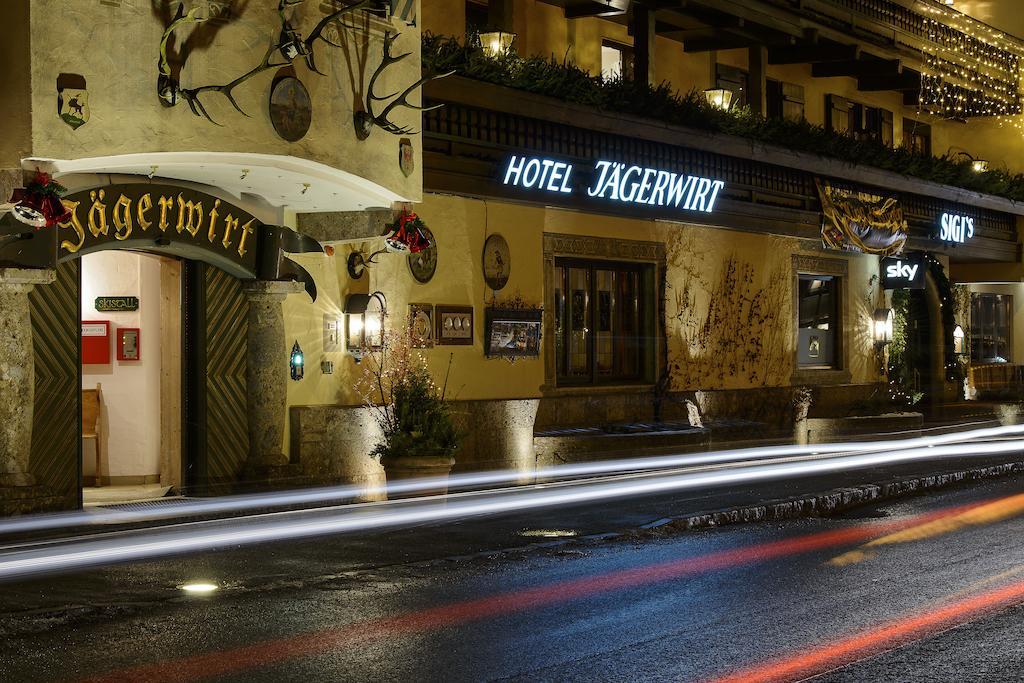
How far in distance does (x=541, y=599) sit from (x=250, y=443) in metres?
7.30

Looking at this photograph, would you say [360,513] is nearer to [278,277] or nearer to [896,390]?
[278,277]

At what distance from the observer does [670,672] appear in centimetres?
731

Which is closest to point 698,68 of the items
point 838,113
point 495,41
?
point 838,113

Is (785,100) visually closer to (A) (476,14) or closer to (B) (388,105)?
(A) (476,14)

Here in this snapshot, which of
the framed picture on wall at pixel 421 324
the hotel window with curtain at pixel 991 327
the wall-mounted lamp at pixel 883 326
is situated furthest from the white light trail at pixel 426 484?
the hotel window with curtain at pixel 991 327

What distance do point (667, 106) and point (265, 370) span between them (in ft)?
28.5

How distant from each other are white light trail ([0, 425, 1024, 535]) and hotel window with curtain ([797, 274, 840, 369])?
3768 mm

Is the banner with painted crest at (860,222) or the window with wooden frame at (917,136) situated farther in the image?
the window with wooden frame at (917,136)

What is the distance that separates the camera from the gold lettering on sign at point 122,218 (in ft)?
44.9

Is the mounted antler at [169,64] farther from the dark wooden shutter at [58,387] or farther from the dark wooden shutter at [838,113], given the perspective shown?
the dark wooden shutter at [838,113]

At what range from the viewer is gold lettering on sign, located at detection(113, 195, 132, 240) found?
13.7 m

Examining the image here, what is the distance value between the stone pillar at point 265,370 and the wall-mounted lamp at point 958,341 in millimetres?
20104

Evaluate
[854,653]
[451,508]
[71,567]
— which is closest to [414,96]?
[451,508]

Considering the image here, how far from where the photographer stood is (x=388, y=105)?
15.4m
